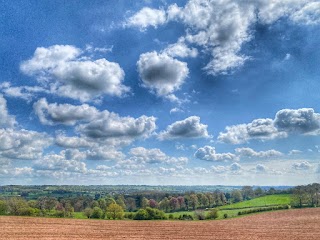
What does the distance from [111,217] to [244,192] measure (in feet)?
346

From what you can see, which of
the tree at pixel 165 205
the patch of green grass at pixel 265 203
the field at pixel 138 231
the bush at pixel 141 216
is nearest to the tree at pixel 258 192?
the patch of green grass at pixel 265 203

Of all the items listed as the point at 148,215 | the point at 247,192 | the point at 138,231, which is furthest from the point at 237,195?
the point at 138,231

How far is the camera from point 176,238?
141 feet

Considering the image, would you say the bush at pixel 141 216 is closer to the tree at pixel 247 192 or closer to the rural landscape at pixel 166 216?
the rural landscape at pixel 166 216

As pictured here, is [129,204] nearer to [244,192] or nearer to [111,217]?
[111,217]

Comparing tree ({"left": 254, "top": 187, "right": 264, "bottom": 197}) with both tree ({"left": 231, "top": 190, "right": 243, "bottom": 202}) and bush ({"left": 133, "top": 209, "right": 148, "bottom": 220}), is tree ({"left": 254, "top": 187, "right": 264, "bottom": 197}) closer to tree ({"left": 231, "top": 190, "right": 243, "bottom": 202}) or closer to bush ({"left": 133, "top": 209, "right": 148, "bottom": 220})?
tree ({"left": 231, "top": 190, "right": 243, "bottom": 202})

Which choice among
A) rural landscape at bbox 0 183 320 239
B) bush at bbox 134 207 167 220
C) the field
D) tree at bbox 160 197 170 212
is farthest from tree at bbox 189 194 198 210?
the field

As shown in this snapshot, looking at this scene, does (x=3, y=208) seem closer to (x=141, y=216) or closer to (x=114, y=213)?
(x=114, y=213)

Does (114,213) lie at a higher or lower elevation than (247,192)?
lower

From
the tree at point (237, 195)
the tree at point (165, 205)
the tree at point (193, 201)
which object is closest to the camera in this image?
the tree at point (165, 205)

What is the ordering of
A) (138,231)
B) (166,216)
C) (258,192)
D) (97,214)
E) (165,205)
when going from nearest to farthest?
(138,231), (97,214), (166,216), (165,205), (258,192)

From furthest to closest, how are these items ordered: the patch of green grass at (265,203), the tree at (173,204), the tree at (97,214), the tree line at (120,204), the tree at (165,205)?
the tree at (173,204) → the patch of green grass at (265,203) → the tree at (165,205) → the tree at (97,214) → the tree line at (120,204)

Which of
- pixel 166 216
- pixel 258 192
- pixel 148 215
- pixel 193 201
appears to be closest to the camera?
pixel 148 215

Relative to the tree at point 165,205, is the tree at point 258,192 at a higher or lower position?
higher
